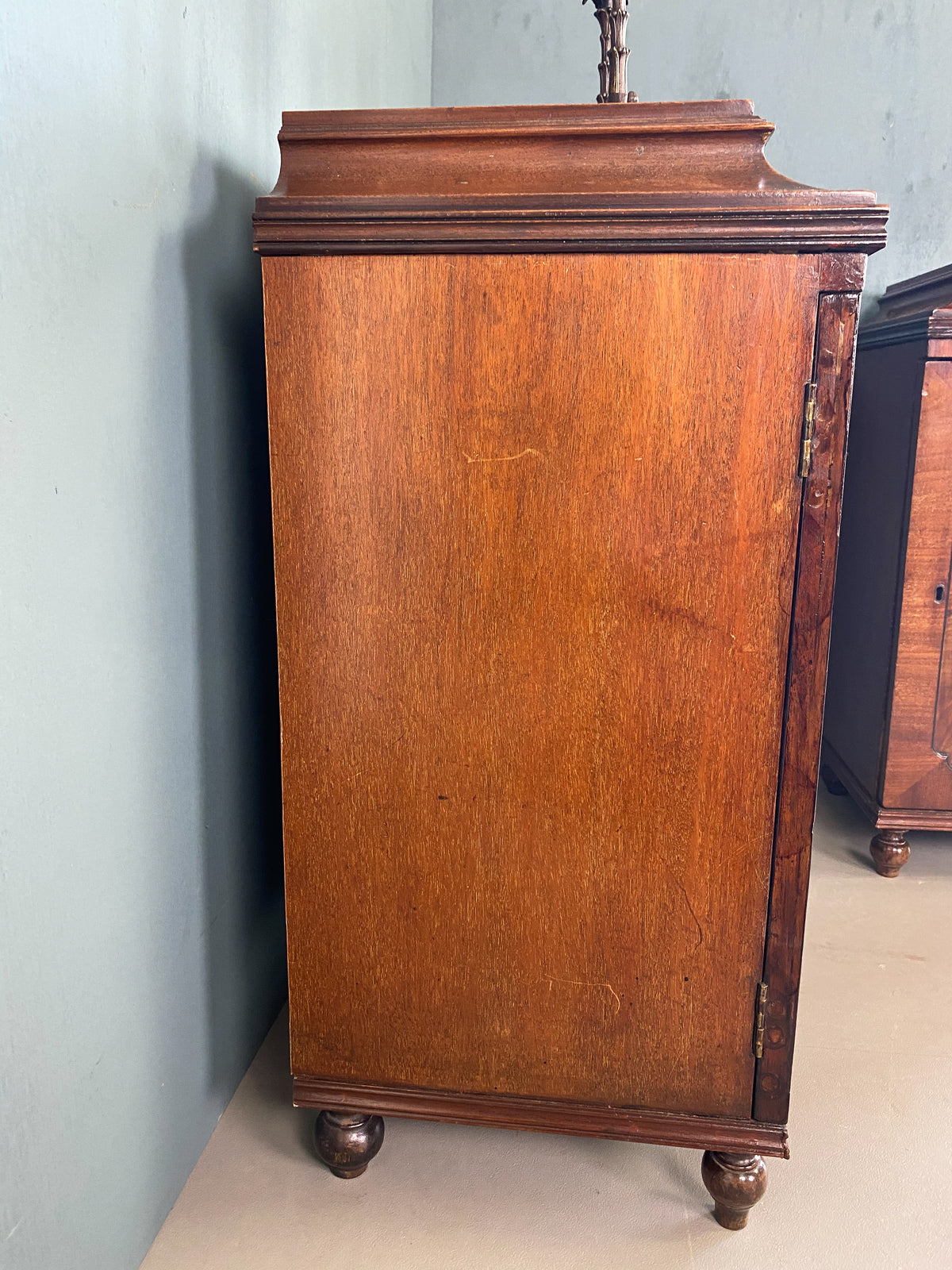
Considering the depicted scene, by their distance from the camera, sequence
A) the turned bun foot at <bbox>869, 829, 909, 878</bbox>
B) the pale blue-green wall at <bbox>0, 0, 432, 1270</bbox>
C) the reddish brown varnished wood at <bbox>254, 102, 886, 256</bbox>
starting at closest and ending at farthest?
the pale blue-green wall at <bbox>0, 0, 432, 1270</bbox> < the reddish brown varnished wood at <bbox>254, 102, 886, 256</bbox> < the turned bun foot at <bbox>869, 829, 909, 878</bbox>

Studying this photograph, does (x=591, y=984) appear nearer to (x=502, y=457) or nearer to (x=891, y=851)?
(x=502, y=457)

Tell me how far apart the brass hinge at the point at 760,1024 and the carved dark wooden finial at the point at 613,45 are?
1.11 meters

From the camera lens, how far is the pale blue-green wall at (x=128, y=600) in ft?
2.91

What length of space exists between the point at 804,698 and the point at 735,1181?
62cm

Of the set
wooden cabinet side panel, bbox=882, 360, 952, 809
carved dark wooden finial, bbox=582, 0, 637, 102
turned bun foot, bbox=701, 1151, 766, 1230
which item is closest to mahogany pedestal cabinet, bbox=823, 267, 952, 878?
wooden cabinet side panel, bbox=882, 360, 952, 809

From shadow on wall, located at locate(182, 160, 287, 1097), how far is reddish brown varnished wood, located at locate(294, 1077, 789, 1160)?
223 mm

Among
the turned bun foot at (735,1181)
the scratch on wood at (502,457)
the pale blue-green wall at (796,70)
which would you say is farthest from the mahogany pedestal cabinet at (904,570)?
the scratch on wood at (502,457)

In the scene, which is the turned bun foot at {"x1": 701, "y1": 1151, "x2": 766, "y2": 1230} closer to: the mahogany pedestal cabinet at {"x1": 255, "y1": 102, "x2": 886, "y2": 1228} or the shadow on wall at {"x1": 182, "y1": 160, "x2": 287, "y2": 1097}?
the mahogany pedestal cabinet at {"x1": 255, "y1": 102, "x2": 886, "y2": 1228}

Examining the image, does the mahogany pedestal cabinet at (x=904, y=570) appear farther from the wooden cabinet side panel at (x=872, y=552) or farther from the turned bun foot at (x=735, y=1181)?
the turned bun foot at (x=735, y=1181)

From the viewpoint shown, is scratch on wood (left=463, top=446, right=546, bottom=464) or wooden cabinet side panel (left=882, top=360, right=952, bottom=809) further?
wooden cabinet side panel (left=882, top=360, right=952, bottom=809)

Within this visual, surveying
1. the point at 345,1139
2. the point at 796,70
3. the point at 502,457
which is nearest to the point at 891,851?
the point at 345,1139

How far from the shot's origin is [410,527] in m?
1.11

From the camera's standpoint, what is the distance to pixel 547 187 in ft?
3.46

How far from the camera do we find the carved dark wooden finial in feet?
4.14
